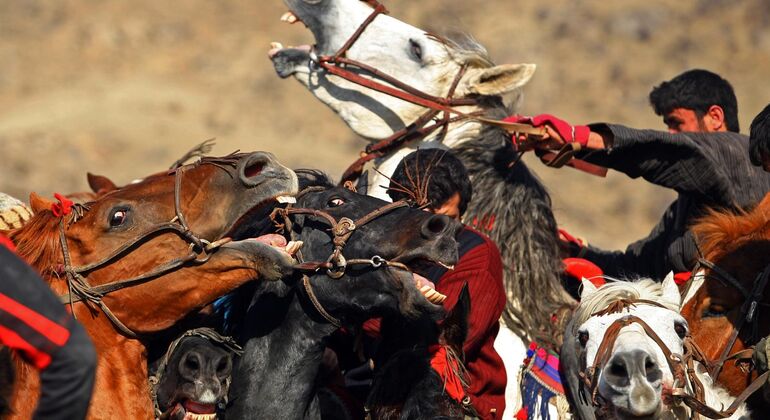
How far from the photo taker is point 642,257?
7227 millimetres

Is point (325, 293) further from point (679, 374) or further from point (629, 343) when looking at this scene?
point (679, 374)

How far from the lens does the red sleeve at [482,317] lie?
5441 mm

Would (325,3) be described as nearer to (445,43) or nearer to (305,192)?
(445,43)

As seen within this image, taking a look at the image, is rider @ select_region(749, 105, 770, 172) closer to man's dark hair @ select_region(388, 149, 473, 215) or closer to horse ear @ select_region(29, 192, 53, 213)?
man's dark hair @ select_region(388, 149, 473, 215)

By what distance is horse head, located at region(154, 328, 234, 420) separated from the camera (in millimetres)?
4727

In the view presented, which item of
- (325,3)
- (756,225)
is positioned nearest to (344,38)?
(325,3)

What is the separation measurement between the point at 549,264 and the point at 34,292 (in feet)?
12.2

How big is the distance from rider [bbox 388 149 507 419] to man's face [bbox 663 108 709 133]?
1.95 meters

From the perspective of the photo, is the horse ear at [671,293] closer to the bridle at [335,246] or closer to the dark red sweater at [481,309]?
the dark red sweater at [481,309]

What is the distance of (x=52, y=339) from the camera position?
3246 millimetres

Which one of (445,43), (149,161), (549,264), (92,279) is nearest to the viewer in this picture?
(92,279)

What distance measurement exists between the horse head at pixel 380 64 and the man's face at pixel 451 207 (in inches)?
49.5

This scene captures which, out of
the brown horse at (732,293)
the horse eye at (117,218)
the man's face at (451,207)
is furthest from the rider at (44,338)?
the brown horse at (732,293)

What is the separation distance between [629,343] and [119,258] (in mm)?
2022
